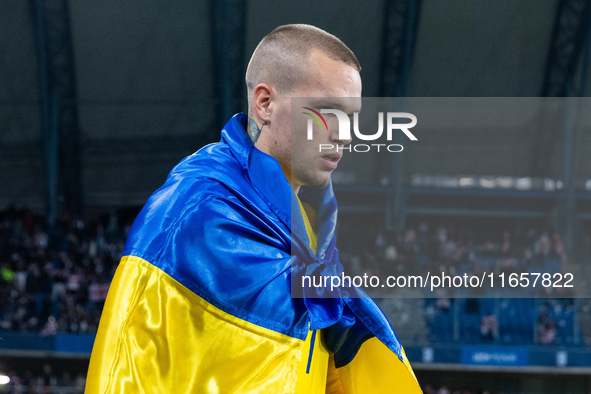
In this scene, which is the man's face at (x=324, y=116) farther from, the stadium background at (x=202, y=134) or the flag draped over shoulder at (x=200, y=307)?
the stadium background at (x=202, y=134)

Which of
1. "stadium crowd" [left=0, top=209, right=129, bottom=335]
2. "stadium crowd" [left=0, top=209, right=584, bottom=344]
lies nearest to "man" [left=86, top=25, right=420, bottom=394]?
"stadium crowd" [left=0, top=209, right=584, bottom=344]

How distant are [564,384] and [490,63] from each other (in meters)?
7.31

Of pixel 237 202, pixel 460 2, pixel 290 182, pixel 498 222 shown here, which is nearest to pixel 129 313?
pixel 237 202

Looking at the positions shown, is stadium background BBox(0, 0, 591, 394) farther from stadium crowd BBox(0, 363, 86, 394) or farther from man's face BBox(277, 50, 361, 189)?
man's face BBox(277, 50, 361, 189)

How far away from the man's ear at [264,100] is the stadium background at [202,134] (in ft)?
34.0

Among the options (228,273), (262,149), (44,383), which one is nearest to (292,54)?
(262,149)

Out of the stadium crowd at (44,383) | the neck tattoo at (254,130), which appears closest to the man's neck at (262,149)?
the neck tattoo at (254,130)

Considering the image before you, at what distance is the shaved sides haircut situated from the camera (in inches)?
62.2

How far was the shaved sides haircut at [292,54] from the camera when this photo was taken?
1580 millimetres

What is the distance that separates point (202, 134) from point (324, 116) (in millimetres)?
14833

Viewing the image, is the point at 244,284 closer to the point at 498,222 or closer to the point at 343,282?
the point at 343,282

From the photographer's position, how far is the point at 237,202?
1.44 metres

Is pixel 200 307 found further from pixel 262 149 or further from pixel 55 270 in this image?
Answer: pixel 55 270

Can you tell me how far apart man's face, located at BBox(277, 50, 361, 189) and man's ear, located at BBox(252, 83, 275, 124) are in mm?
39
